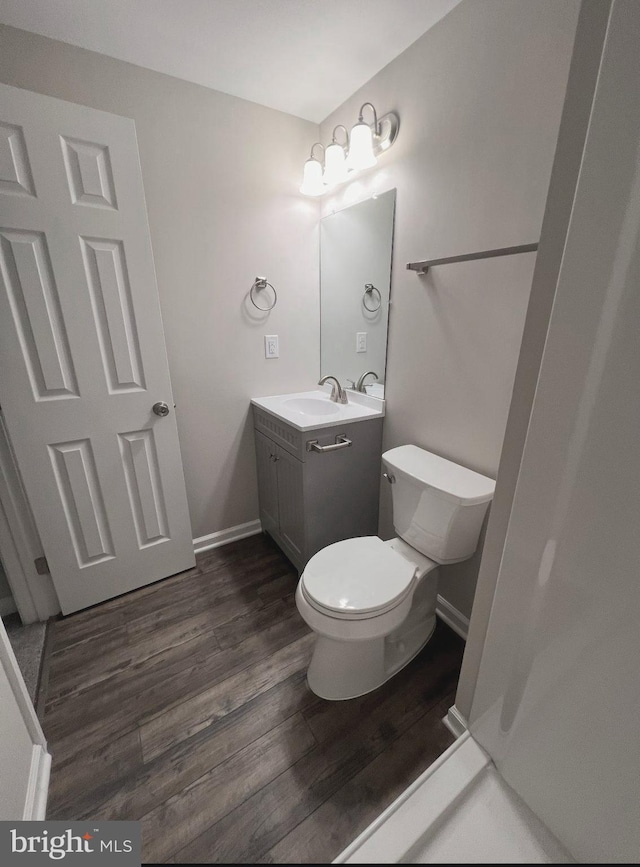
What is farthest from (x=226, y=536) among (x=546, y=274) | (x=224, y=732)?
(x=546, y=274)

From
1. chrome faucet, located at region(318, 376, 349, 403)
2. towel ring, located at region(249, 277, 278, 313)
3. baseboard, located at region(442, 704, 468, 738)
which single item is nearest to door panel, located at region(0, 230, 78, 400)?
towel ring, located at region(249, 277, 278, 313)

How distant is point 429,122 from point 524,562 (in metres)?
1.58

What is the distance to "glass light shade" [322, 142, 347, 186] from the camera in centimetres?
161

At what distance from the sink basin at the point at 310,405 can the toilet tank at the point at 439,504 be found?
59 centimetres

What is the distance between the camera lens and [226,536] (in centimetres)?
211

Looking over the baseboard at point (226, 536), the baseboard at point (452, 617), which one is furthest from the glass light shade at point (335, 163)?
the baseboard at point (452, 617)

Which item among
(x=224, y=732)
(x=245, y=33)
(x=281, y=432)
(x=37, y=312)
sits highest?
(x=245, y=33)

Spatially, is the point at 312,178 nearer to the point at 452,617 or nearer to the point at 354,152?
the point at 354,152

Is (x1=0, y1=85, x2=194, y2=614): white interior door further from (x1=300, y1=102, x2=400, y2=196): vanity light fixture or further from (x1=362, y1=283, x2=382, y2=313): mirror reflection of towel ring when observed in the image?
(x1=362, y1=283, x2=382, y2=313): mirror reflection of towel ring

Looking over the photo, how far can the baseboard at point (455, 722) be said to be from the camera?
1.09 metres

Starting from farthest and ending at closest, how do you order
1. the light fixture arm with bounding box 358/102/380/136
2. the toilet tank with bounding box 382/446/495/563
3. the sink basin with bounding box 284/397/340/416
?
the sink basin with bounding box 284/397/340/416 < the light fixture arm with bounding box 358/102/380/136 < the toilet tank with bounding box 382/446/495/563

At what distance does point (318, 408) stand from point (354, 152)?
119 cm

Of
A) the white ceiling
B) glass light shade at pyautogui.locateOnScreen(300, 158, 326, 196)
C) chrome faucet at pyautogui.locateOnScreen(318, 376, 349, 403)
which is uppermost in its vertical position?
the white ceiling

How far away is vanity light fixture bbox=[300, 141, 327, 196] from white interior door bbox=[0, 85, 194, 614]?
2.65 ft
